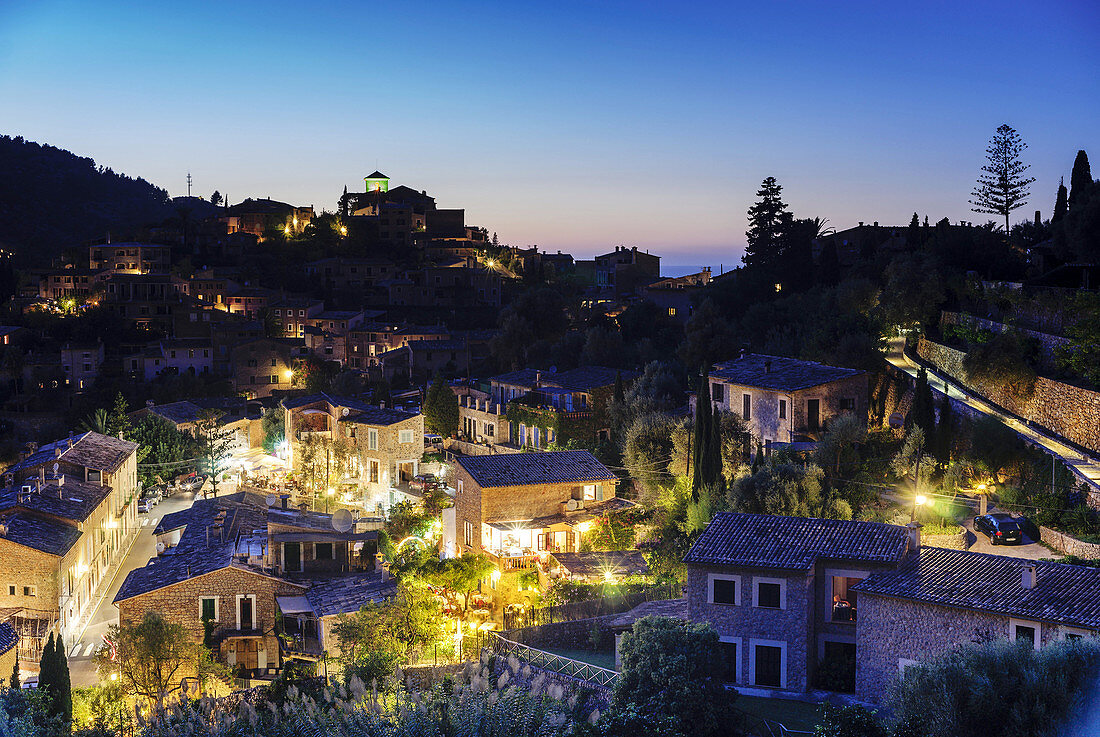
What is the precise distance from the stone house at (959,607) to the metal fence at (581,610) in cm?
545

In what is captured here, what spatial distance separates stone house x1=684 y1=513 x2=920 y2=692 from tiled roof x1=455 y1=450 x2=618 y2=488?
8047 mm

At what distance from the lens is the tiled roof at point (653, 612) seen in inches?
750

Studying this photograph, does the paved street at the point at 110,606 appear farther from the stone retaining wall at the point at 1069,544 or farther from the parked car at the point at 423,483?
the stone retaining wall at the point at 1069,544

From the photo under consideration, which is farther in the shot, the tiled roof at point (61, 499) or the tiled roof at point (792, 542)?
the tiled roof at point (61, 499)

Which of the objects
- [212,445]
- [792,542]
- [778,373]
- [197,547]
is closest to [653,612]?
[792,542]

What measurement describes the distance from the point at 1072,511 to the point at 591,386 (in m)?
18.3

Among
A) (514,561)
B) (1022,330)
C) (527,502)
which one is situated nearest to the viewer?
(514,561)

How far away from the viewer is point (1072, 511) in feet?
60.8

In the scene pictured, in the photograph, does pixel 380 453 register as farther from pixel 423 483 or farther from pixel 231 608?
pixel 231 608

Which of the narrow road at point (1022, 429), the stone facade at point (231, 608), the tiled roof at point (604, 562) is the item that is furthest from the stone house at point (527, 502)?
the narrow road at point (1022, 429)

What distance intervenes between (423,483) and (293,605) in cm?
1193

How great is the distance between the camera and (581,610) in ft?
67.8

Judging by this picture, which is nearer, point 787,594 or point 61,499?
point 787,594

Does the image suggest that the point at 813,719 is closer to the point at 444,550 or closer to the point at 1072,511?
the point at 1072,511
